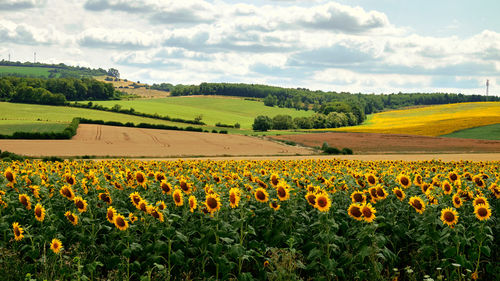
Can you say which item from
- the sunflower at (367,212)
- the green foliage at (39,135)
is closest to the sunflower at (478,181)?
the sunflower at (367,212)

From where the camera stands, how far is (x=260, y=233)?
27.0 ft

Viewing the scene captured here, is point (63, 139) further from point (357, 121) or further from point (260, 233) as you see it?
point (357, 121)

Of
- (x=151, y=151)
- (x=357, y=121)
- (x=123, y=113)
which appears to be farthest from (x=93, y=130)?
(x=357, y=121)

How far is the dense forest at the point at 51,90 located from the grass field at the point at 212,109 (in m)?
9.08

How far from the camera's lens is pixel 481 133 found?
259 ft

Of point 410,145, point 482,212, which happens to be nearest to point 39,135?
point 410,145

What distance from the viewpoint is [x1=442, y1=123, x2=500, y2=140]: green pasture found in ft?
247

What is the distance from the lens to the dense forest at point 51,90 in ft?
395

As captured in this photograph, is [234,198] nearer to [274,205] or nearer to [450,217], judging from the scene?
[274,205]

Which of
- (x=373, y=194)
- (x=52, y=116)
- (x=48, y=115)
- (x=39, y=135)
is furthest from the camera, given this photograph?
(x=48, y=115)

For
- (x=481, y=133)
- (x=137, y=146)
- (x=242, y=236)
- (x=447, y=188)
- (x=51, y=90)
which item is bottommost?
(x=137, y=146)

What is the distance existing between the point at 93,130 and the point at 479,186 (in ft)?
237

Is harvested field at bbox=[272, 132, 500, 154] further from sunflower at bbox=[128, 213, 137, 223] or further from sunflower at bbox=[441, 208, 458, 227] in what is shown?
sunflower at bbox=[128, 213, 137, 223]

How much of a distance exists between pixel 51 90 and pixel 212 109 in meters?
51.8
